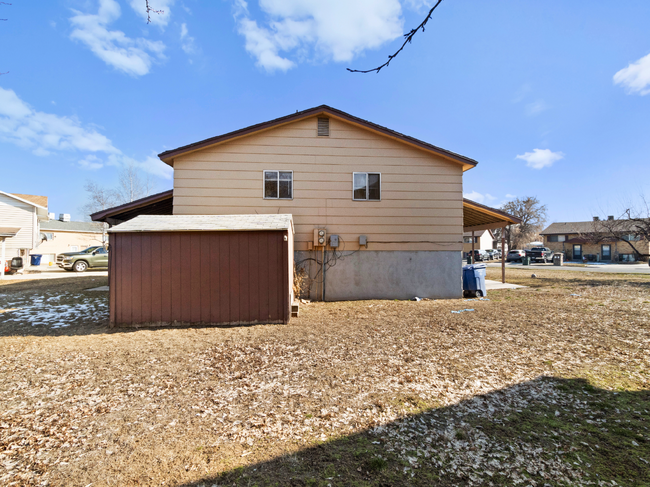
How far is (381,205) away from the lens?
9.91 m

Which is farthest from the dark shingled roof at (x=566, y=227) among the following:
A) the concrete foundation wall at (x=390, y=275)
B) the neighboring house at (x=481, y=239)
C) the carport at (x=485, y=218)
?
the concrete foundation wall at (x=390, y=275)

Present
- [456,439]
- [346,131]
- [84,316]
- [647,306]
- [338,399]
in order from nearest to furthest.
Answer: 1. [456,439]
2. [338,399]
3. [84,316]
4. [647,306]
5. [346,131]

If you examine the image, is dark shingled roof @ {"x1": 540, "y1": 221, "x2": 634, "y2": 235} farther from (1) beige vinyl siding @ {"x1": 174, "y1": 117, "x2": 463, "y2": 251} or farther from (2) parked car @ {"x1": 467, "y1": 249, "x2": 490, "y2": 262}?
(1) beige vinyl siding @ {"x1": 174, "y1": 117, "x2": 463, "y2": 251}

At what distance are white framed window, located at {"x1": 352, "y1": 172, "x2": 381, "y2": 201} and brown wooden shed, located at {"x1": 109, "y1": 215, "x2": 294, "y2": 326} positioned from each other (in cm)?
381

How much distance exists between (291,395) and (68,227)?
38665 mm

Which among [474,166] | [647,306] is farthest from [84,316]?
[647,306]

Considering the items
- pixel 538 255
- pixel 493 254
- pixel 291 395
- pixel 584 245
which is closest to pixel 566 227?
pixel 584 245

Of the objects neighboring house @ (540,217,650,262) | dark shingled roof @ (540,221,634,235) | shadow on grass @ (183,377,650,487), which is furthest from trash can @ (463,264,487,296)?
dark shingled roof @ (540,221,634,235)

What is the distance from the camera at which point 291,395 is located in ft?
11.6

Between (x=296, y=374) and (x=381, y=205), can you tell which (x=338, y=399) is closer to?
(x=296, y=374)

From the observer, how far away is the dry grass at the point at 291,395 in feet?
7.78

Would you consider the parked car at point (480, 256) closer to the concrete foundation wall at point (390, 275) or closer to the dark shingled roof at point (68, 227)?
the concrete foundation wall at point (390, 275)

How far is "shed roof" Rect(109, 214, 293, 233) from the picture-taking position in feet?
21.9

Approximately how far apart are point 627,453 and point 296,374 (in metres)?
3.34
